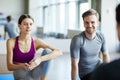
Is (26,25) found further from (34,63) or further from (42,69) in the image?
(42,69)

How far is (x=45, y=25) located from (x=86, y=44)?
6.43 meters

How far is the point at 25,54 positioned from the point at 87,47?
0.67 metres

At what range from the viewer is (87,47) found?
2250 millimetres

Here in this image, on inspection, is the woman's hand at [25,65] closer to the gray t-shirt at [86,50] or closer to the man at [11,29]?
the gray t-shirt at [86,50]

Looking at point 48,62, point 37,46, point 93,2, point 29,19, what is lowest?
point 48,62

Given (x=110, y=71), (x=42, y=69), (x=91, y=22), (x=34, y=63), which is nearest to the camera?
(x=110, y=71)

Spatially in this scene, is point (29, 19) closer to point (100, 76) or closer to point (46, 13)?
point (100, 76)

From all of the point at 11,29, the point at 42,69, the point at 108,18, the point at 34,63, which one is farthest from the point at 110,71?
the point at 108,18

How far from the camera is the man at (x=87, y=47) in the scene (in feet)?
7.22

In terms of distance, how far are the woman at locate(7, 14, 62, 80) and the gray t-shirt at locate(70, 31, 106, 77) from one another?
15.7 inches

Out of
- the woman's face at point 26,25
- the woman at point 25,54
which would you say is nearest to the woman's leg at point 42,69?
the woman at point 25,54

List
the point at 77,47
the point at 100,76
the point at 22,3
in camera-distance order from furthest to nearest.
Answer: the point at 22,3
the point at 77,47
the point at 100,76

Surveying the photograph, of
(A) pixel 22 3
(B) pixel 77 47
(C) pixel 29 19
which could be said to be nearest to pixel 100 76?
(B) pixel 77 47

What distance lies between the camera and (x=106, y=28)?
777cm
